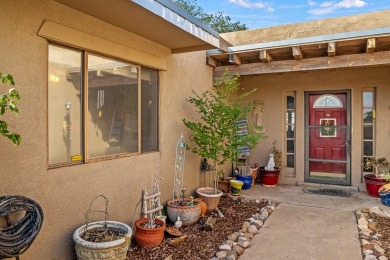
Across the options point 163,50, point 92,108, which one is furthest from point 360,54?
Result: point 92,108

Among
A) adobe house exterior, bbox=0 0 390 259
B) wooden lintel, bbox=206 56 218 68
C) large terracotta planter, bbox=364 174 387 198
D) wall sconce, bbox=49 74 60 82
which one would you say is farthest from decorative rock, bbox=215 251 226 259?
large terracotta planter, bbox=364 174 387 198

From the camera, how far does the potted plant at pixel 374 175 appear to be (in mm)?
5848

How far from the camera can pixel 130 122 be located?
4121 millimetres

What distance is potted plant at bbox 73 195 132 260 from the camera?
2.85 m

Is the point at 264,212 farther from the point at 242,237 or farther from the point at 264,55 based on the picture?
the point at 264,55

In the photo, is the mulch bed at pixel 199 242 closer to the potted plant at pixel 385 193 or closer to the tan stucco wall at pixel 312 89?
the potted plant at pixel 385 193

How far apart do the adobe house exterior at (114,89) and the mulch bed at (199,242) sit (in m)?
0.64

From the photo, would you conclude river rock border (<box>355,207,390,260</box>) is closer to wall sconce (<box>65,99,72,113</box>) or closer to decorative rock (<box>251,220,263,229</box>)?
decorative rock (<box>251,220,263,229</box>)

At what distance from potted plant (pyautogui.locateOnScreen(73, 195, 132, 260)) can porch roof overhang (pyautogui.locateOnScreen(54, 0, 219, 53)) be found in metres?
2.14

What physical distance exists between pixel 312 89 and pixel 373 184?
2431mm

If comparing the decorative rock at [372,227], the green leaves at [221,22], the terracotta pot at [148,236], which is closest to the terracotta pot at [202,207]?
the terracotta pot at [148,236]

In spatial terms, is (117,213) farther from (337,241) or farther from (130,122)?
(337,241)

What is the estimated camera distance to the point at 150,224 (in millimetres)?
3789

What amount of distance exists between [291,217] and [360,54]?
9.98 feet
